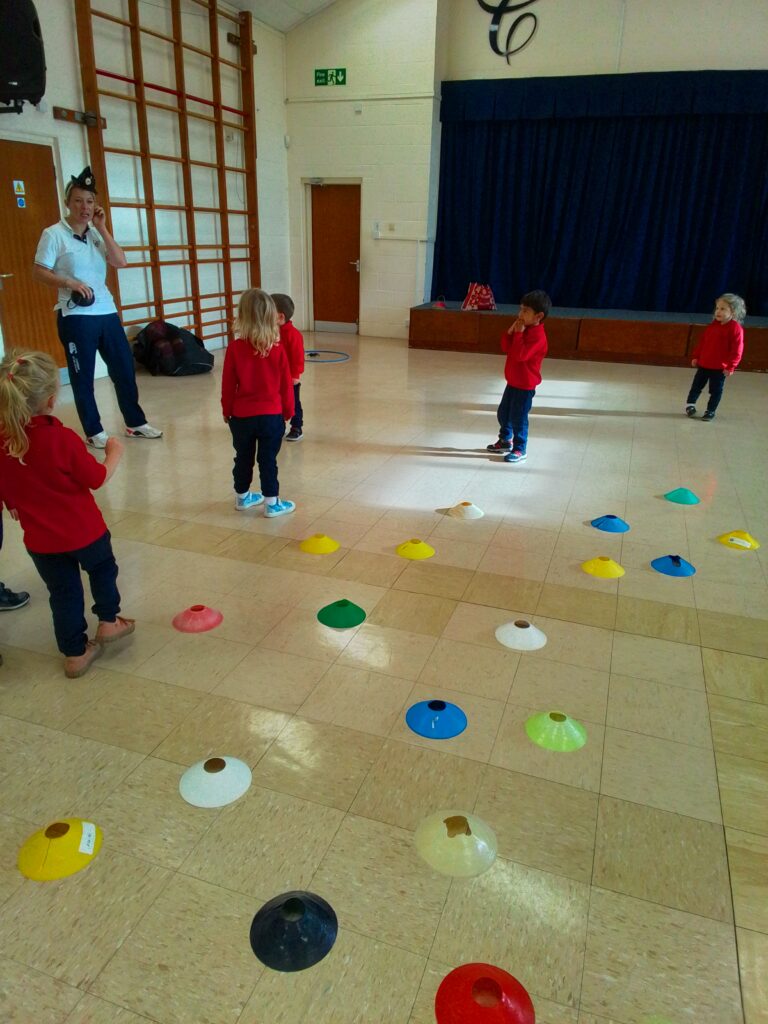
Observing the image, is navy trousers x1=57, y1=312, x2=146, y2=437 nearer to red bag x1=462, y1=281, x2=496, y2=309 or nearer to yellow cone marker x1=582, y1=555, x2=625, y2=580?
yellow cone marker x1=582, y1=555, x2=625, y2=580

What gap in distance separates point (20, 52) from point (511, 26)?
666cm

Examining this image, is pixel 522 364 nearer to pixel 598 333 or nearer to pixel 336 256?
pixel 598 333

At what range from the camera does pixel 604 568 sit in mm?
3092

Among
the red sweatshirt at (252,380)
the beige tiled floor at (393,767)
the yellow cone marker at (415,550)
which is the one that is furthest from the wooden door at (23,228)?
the yellow cone marker at (415,550)

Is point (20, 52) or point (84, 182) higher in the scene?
point (20, 52)

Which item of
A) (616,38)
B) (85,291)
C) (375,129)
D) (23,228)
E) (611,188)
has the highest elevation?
(616,38)

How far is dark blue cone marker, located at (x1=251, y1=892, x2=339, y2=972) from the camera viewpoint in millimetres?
1401

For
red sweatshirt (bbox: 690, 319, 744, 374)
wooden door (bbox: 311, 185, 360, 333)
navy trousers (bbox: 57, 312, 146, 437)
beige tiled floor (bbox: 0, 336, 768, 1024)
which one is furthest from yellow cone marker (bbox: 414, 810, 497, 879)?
wooden door (bbox: 311, 185, 360, 333)

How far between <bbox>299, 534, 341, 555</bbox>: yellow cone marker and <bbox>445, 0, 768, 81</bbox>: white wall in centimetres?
840

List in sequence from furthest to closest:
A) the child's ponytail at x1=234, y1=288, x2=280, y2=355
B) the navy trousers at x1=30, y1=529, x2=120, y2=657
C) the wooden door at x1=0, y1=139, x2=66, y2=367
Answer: the wooden door at x1=0, y1=139, x2=66, y2=367
the child's ponytail at x1=234, y1=288, x2=280, y2=355
the navy trousers at x1=30, y1=529, x2=120, y2=657

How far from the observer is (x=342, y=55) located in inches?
359

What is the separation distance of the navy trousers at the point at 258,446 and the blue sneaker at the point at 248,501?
4 cm

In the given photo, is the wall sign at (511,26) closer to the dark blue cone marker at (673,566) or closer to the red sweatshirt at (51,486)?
the dark blue cone marker at (673,566)

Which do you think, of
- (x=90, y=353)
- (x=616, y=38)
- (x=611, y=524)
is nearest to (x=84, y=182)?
(x=90, y=353)
